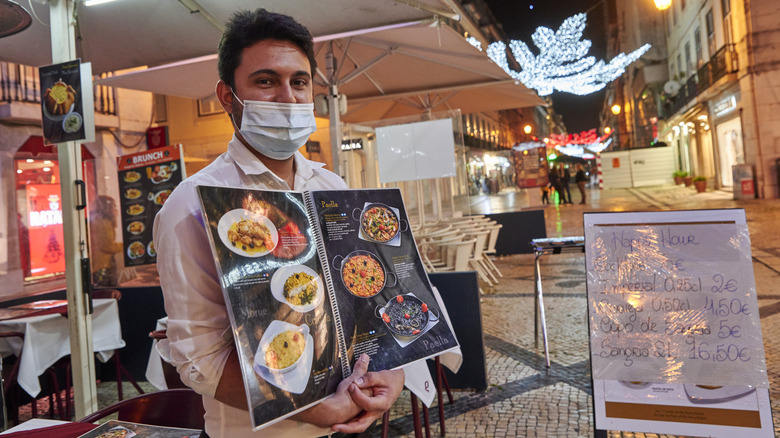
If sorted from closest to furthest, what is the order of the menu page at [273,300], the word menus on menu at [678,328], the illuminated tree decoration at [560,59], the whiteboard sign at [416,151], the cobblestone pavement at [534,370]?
1. the menu page at [273,300]
2. the word menus on menu at [678,328]
3. the cobblestone pavement at [534,370]
4. the whiteboard sign at [416,151]
5. the illuminated tree decoration at [560,59]

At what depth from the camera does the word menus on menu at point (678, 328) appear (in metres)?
2.20

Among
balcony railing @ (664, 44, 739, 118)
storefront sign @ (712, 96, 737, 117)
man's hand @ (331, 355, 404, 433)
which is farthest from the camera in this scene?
storefront sign @ (712, 96, 737, 117)

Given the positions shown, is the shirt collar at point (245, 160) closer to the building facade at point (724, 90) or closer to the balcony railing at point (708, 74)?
the building facade at point (724, 90)

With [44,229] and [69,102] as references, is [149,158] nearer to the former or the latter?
[69,102]

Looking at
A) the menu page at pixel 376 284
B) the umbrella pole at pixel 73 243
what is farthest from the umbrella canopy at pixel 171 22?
the menu page at pixel 376 284

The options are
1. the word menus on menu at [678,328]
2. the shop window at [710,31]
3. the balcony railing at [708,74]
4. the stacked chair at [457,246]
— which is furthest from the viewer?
the shop window at [710,31]

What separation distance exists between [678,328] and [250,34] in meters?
2.04

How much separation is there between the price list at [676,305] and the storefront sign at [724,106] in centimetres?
2159

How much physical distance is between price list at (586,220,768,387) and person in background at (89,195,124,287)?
362 inches

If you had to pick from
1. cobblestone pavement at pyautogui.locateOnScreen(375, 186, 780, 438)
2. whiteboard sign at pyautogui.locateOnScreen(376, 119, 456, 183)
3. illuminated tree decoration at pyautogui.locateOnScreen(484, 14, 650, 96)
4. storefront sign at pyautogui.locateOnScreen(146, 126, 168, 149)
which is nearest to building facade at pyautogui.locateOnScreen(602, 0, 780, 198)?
illuminated tree decoration at pyautogui.locateOnScreen(484, 14, 650, 96)

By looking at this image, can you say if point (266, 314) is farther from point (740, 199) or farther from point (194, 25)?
point (740, 199)

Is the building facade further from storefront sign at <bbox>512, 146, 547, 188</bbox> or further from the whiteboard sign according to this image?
the whiteboard sign

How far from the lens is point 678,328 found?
90.2 inches

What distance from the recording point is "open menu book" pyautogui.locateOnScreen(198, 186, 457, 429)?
105cm
